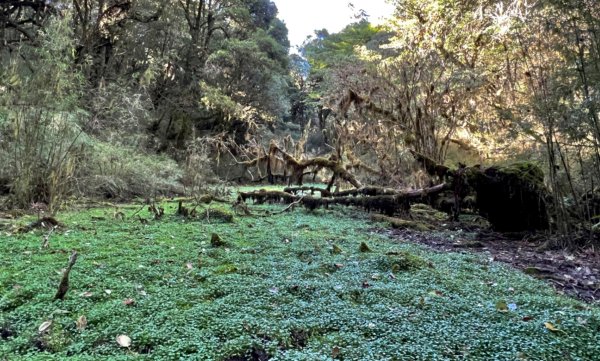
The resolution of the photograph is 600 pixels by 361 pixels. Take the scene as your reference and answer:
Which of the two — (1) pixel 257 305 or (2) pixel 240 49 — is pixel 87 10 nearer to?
(2) pixel 240 49

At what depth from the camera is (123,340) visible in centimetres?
216

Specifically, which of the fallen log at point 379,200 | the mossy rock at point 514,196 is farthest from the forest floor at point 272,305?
the fallen log at point 379,200

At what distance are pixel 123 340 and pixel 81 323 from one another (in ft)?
1.19

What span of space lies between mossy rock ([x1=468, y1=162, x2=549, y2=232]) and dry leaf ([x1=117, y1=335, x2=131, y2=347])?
236 inches

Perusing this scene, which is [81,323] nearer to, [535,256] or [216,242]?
[216,242]

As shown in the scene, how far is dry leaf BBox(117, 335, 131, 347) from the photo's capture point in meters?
2.13

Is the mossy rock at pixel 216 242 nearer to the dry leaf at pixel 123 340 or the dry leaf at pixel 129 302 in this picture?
the dry leaf at pixel 129 302

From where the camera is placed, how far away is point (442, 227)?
739 cm

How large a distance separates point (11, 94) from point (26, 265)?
3.53 m


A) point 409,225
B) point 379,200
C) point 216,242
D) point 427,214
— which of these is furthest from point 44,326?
point 427,214

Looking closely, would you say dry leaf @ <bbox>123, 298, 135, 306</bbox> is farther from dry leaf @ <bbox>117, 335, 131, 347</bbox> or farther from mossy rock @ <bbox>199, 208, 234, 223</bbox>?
mossy rock @ <bbox>199, 208, 234, 223</bbox>

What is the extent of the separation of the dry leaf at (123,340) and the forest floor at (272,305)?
0.02m

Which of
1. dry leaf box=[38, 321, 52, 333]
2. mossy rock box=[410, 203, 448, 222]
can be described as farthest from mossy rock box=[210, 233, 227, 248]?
mossy rock box=[410, 203, 448, 222]

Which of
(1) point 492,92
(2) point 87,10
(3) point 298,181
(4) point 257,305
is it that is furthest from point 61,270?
(2) point 87,10
